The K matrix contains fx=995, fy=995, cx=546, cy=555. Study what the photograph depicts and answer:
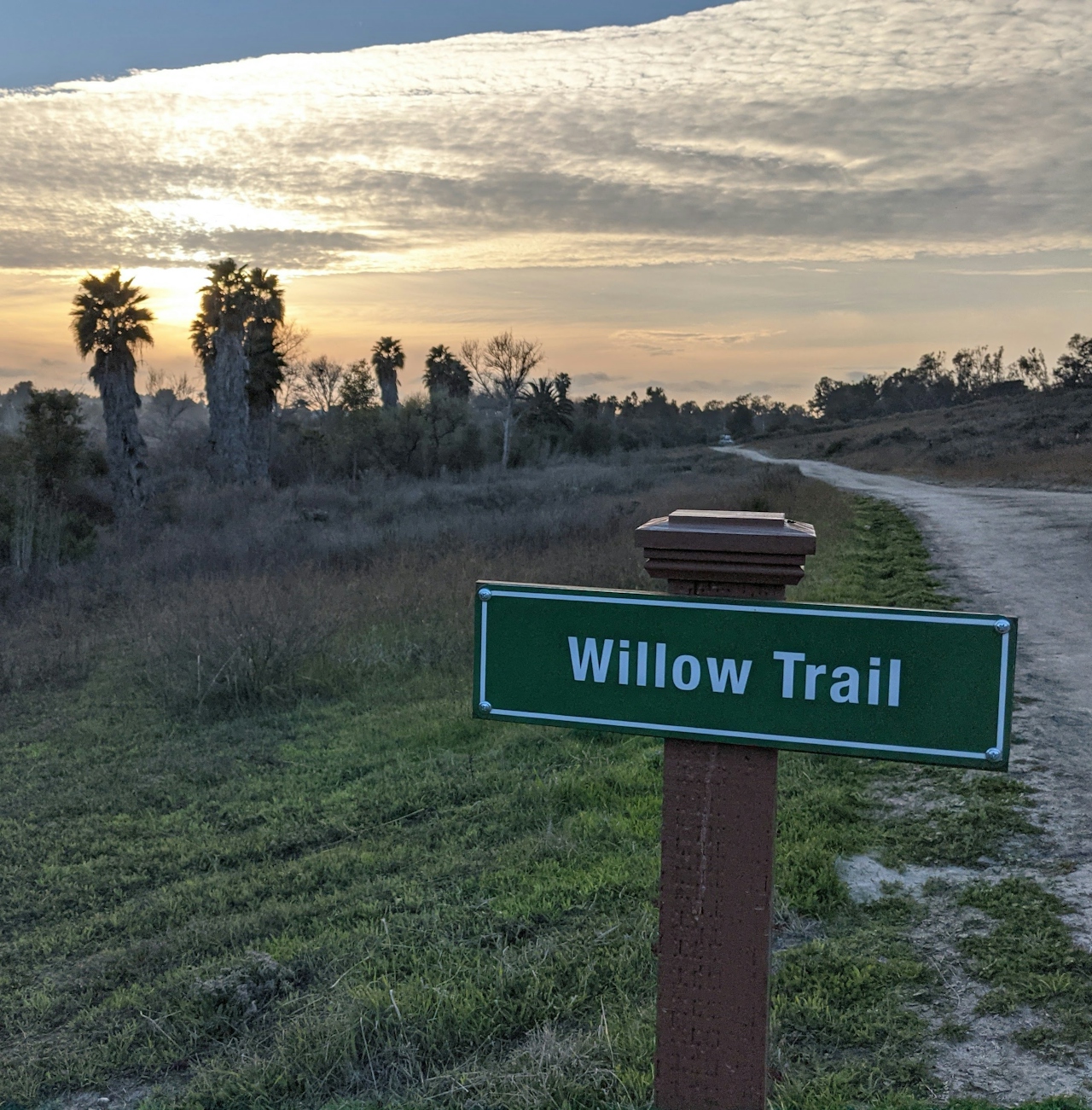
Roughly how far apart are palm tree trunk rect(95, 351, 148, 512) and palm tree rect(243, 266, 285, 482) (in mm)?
7293

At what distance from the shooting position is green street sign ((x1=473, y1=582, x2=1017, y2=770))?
5.35 feet

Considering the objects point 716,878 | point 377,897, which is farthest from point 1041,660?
point 716,878

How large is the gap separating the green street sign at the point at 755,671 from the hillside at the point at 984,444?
23.7m

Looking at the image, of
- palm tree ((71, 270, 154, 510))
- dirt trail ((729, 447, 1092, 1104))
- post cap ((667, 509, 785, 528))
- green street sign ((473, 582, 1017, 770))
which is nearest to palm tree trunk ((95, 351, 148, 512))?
palm tree ((71, 270, 154, 510))

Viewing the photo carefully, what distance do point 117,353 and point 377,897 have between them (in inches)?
1022

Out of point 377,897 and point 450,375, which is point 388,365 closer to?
point 450,375

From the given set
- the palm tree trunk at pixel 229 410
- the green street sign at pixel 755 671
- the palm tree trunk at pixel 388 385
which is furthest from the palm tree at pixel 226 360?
the green street sign at pixel 755 671

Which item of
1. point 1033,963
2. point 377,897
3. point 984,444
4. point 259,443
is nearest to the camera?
point 1033,963

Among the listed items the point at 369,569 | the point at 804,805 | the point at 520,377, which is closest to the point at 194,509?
the point at 369,569

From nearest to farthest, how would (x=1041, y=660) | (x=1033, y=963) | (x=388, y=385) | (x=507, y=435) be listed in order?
(x=1033, y=963) → (x=1041, y=660) → (x=507, y=435) → (x=388, y=385)

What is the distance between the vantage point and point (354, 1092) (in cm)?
286

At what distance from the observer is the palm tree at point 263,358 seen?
34969mm

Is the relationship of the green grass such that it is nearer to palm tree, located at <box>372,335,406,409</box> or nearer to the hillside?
the hillside

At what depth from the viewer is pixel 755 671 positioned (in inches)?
67.6
